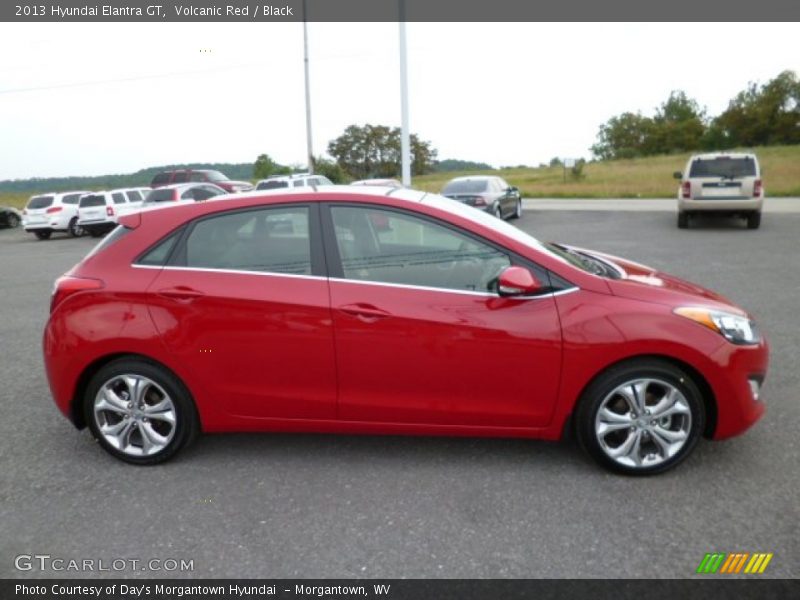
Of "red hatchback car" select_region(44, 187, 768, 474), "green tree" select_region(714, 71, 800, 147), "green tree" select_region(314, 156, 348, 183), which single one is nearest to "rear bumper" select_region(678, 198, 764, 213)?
"red hatchback car" select_region(44, 187, 768, 474)

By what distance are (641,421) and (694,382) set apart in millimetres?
357

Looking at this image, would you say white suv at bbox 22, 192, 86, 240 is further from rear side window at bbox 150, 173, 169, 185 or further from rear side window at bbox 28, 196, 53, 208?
rear side window at bbox 150, 173, 169, 185

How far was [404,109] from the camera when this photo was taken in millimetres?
16359

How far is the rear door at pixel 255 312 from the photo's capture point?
3518mm

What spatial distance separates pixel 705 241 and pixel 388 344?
1235 centimetres

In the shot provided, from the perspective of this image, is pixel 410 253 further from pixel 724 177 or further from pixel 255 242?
pixel 724 177

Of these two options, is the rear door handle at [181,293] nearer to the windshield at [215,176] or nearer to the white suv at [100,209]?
the white suv at [100,209]

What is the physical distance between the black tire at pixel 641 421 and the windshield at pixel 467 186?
14.2 metres

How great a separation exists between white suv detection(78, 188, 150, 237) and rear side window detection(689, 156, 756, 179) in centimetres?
1665

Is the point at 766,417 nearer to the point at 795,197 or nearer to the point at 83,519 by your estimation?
the point at 83,519

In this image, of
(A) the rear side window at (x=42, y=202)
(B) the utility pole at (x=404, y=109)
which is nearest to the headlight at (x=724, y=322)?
(B) the utility pole at (x=404, y=109)

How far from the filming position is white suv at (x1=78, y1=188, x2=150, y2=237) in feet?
70.6

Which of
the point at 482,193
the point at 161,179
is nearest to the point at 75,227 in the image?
the point at 161,179

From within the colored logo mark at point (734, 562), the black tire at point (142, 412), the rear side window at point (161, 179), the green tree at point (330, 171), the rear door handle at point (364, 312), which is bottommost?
the colored logo mark at point (734, 562)
